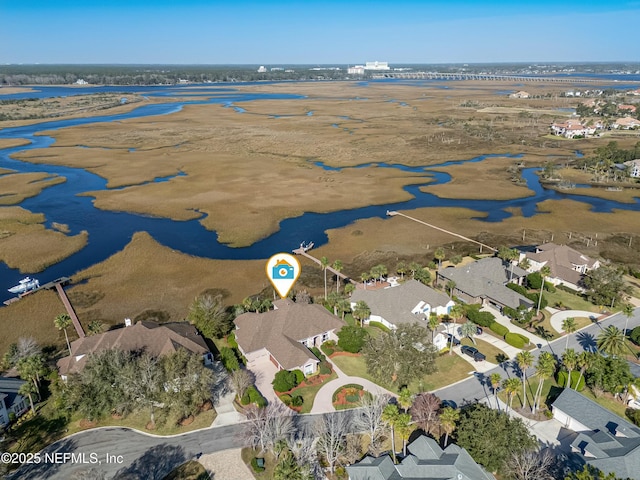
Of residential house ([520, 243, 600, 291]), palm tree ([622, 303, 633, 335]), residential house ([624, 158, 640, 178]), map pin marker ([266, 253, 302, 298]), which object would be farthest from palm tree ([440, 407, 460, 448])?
residential house ([624, 158, 640, 178])

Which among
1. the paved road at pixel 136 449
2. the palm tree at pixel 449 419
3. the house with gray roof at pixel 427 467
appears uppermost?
the palm tree at pixel 449 419

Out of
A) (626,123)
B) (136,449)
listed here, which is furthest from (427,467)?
(626,123)

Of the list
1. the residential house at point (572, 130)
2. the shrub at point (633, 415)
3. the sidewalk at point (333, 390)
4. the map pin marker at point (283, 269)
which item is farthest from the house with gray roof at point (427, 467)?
the residential house at point (572, 130)

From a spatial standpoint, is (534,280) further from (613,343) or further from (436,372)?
(436,372)

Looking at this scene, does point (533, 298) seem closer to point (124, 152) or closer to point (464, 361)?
point (464, 361)

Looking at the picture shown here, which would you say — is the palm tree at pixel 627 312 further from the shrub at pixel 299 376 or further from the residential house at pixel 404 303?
the shrub at pixel 299 376
